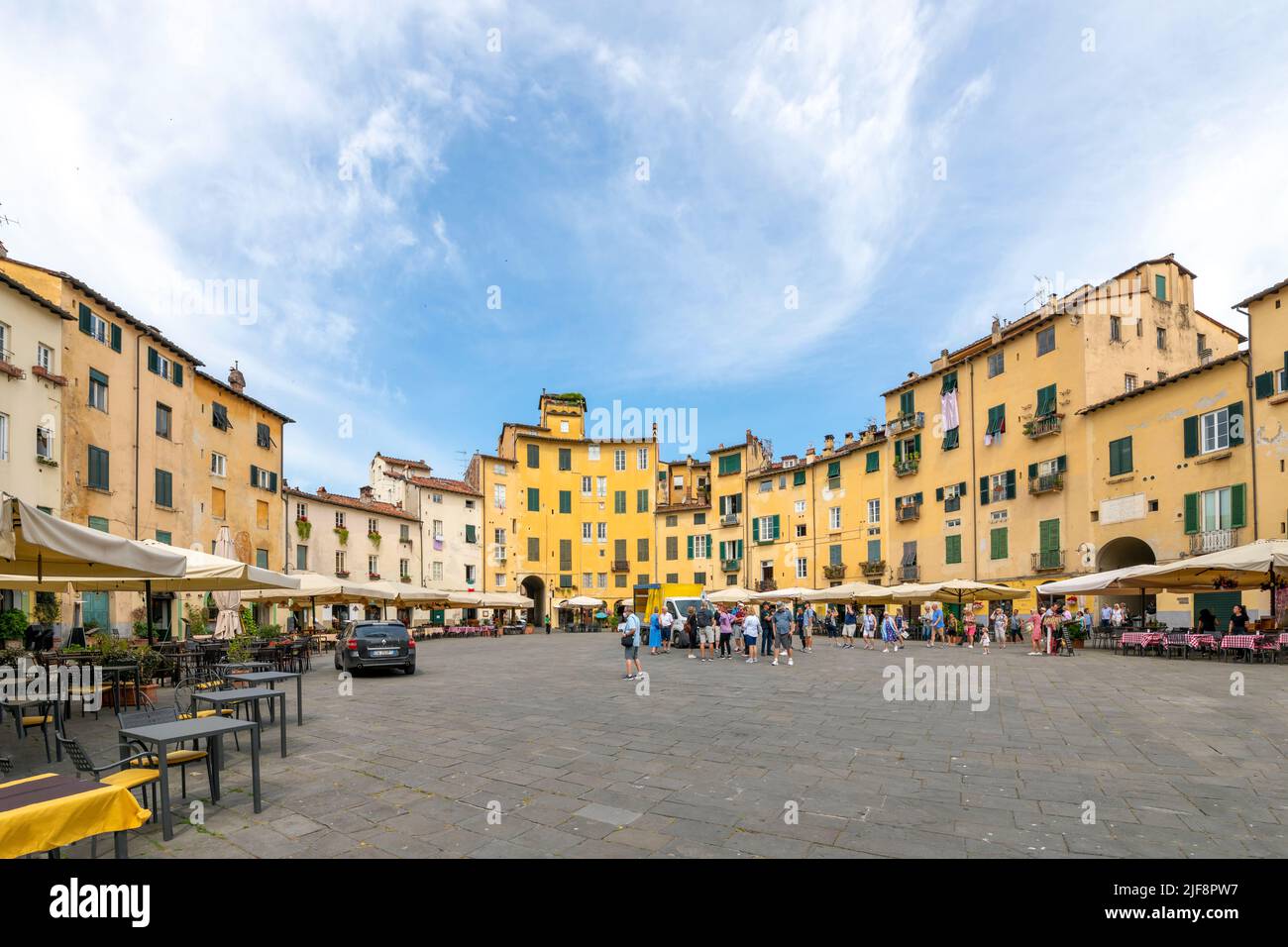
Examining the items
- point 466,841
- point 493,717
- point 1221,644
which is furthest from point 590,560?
point 466,841

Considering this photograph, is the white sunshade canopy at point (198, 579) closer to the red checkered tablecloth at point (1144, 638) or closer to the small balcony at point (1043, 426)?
the red checkered tablecloth at point (1144, 638)

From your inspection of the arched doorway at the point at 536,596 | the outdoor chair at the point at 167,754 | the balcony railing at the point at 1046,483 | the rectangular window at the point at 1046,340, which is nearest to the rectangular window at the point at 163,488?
the outdoor chair at the point at 167,754

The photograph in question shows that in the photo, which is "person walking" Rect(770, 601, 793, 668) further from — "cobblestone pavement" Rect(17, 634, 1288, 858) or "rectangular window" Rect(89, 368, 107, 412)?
"rectangular window" Rect(89, 368, 107, 412)

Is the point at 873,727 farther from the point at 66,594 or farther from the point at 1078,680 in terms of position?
the point at 66,594

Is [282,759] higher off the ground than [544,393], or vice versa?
[544,393]

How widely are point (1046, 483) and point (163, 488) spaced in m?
33.9

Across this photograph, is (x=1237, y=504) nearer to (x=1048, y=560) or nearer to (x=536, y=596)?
(x=1048, y=560)

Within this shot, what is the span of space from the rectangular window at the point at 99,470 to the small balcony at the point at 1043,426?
113ft

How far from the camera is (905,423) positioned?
38.8 meters

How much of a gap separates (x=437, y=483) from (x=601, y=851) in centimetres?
4636

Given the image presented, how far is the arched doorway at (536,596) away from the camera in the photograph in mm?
54656

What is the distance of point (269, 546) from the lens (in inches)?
1325

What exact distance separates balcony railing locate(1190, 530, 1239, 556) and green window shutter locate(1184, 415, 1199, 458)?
2.71m

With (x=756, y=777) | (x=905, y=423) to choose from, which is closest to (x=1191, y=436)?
(x=905, y=423)
